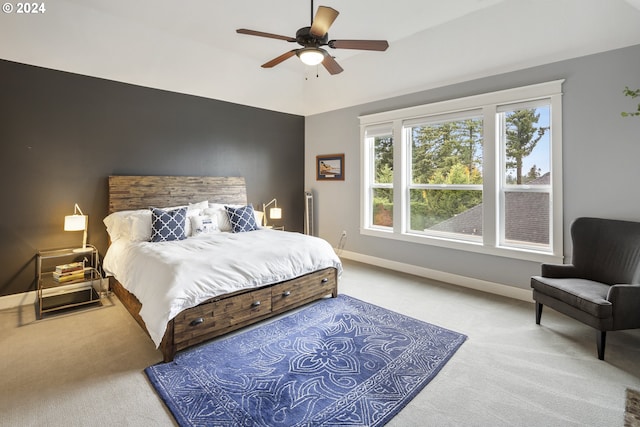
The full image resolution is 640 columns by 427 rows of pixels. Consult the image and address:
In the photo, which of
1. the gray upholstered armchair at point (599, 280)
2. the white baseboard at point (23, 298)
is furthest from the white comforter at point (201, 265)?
the gray upholstered armchair at point (599, 280)

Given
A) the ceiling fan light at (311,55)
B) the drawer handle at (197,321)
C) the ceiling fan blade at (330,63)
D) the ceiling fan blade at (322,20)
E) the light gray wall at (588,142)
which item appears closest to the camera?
the ceiling fan blade at (322,20)

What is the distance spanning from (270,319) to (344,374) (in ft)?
3.80

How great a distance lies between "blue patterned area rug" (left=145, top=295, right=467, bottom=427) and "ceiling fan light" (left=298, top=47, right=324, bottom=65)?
2.47 metres

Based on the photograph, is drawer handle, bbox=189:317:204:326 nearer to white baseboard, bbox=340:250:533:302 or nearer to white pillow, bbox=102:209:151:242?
white pillow, bbox=102:209:151:242

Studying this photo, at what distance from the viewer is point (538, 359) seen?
2.53m

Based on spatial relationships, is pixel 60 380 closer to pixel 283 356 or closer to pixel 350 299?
pixel 283 356

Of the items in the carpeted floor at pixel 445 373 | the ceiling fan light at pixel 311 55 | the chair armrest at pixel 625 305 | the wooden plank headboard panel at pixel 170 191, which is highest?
the ceiling fan light at pixel 311 55

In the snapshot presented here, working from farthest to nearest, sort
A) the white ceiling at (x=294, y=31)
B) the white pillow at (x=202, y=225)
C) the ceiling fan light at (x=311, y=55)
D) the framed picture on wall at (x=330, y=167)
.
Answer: the framed picture on wall at (x=330, y=167)
the white pillow at (x=202, y=225)
the white ceiling at (x=294, y=31)
the ceiling fan light at (x=311, y=55)

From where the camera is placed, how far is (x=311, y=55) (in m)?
2.78

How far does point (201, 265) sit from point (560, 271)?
344 cm

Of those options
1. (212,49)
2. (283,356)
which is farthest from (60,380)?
(212,49)

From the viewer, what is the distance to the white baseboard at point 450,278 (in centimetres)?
388

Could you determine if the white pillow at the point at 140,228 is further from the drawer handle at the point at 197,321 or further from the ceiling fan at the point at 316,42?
the ceiling fan at the point at 316,42

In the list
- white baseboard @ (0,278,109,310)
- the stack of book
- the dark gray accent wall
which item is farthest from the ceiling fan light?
white baseboard @ (0,278,109,310)
